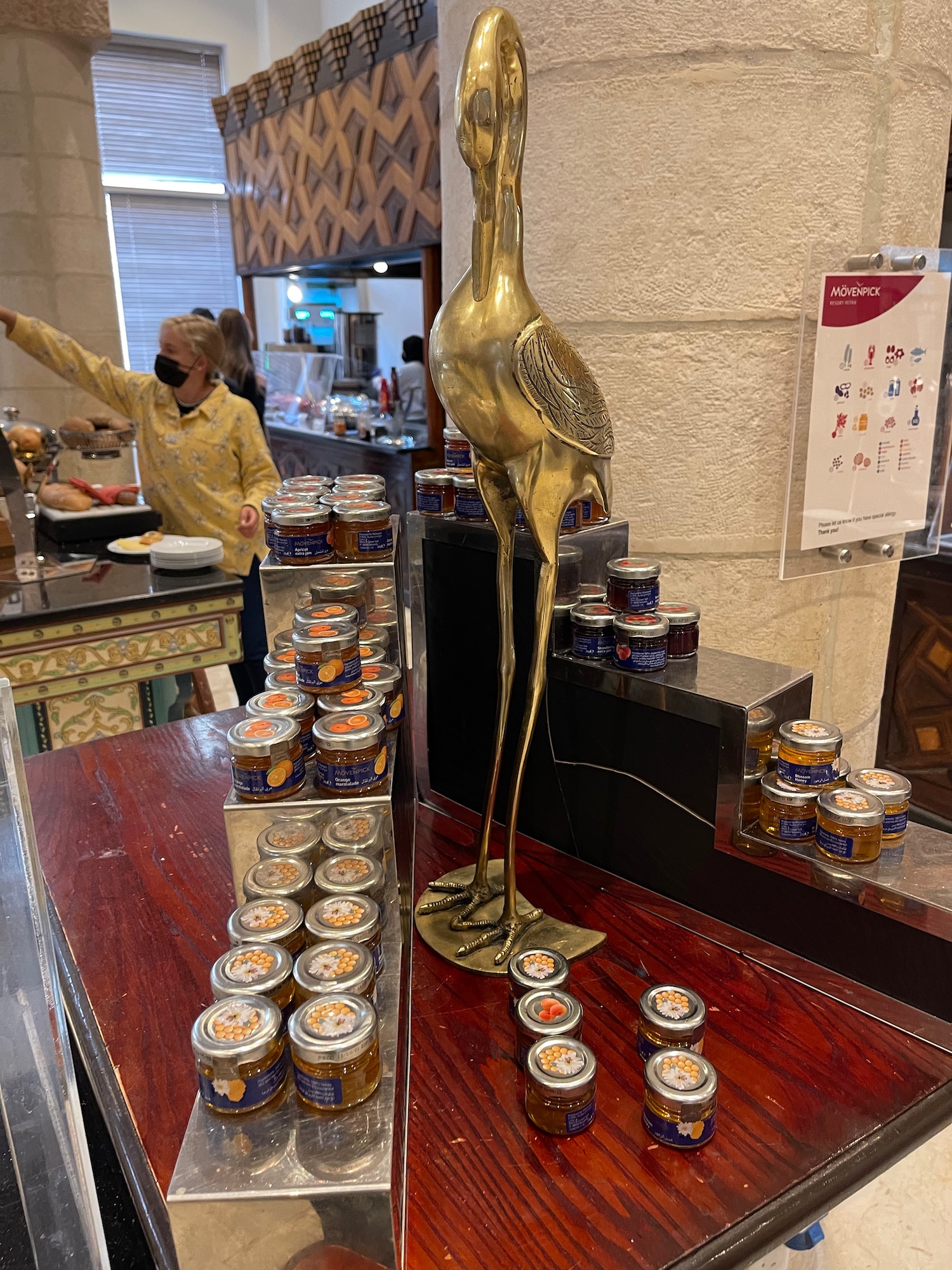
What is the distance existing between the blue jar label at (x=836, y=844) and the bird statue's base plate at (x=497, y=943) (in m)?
0.27

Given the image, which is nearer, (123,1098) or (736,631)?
(123,1098)

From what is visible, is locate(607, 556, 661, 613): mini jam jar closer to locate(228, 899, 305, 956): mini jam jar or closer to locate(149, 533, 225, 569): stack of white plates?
locate(228, 899, 305, 956): mini jam jar

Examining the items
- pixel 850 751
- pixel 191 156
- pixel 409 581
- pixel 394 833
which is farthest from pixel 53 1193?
pixel 191 156

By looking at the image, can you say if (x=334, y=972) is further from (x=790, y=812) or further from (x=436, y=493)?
(x=436, y=493)

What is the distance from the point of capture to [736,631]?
1.46 m

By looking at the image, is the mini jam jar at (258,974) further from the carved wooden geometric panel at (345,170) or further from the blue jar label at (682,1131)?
the carved wooden geometric panel at (345,170)

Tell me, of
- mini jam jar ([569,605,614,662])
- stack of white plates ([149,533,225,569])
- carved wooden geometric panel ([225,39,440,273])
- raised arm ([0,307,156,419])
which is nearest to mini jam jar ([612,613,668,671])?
mini jam jar ([569,605,614,662])

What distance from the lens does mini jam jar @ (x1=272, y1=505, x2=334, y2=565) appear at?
108 centimetres

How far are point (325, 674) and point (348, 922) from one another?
285 millimetres

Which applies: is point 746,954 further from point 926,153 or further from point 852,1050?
point 926,153

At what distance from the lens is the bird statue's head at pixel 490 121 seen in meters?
0.77

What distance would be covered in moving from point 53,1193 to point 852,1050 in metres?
0.73

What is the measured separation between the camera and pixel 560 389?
0.88 metres

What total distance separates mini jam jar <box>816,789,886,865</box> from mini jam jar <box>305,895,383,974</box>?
0.48 meters
